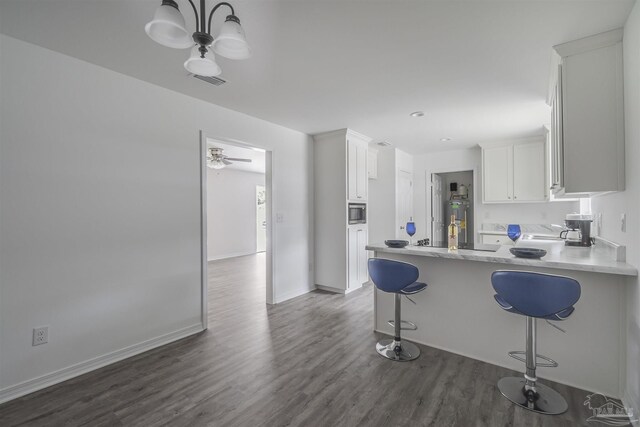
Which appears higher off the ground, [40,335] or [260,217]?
[260,217]

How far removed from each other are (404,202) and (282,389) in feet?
15.4

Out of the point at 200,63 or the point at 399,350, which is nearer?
the point at 200,63

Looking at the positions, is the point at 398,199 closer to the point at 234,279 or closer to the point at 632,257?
the point at 234,279

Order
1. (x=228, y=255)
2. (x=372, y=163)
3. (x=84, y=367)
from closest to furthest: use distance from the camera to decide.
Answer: (x=84, y=367)
(x=372, y=163)
(x=228, y=255)

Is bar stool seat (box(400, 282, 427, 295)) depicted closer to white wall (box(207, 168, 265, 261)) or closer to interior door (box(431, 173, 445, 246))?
interior door (box(431, 173, 445, 246))

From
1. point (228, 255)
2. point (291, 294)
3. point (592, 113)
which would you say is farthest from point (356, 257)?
point (228, 255)

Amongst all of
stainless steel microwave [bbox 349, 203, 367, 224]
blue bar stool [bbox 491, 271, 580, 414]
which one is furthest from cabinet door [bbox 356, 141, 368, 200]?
blue bar stool [bbox 491, 271, 580, 414]

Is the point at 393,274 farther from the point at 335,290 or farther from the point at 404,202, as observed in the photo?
the point at 404,202

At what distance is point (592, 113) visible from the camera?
84.1 inches

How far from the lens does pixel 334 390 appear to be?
7.16 ft

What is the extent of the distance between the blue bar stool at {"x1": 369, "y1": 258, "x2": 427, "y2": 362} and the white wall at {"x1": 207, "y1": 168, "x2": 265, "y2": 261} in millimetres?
6056

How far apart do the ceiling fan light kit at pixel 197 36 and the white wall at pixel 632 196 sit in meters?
2.21

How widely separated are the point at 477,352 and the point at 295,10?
9.67ft

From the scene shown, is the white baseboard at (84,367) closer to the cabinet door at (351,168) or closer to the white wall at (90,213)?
the white wall at (90,213)
